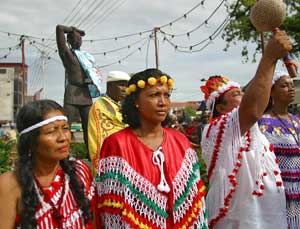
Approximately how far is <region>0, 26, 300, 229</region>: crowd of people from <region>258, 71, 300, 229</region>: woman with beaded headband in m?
0.09

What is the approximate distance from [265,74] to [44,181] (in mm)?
1423

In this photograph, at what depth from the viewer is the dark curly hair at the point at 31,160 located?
227 cm

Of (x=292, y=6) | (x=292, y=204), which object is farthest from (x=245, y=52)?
(x=292, y=204)

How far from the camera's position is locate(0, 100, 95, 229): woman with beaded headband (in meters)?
2.22

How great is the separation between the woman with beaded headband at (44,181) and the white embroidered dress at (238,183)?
92 cm

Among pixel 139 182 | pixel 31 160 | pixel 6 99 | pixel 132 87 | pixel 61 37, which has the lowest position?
pixel 139 182

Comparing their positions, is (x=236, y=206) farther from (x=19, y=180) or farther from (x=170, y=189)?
(x=19, y=180)

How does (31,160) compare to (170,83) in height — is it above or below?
below

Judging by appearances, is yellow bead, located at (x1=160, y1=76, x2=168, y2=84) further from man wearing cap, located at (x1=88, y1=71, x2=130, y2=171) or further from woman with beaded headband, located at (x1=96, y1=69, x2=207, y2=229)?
man wearing cap, located at (x1=88, y1=71, x2=130, y2=171)

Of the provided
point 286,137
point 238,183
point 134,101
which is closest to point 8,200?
point 134,101

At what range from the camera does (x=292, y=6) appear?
1969 cm

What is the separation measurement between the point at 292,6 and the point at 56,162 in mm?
19491

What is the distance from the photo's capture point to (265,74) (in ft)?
7.97

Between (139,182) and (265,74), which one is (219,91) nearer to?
(265,74)
